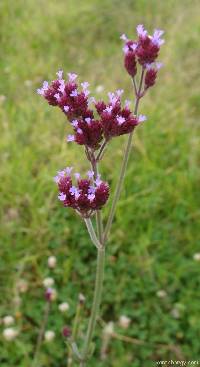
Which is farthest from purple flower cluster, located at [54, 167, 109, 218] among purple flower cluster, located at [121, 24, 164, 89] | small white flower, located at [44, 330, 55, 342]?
small white flower, located at [44, 330, 55, 342]

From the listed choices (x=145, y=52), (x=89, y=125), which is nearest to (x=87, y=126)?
(x=89, y=125)

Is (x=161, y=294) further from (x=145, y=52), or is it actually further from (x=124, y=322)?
(x=145, y=52)

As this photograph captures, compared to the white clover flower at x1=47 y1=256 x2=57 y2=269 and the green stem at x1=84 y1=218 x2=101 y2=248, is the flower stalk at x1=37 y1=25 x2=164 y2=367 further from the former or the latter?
the white clover flower at x1=47 y1=256 x2=57 y2=269

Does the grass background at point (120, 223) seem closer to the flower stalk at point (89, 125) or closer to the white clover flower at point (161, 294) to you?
the white clover flower at point (161, 294)

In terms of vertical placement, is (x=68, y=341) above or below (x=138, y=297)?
below

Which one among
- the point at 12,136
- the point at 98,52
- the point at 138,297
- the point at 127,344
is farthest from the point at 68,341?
the point at 98,52

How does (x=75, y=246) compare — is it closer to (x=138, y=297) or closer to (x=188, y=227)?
(x=138, y=297)

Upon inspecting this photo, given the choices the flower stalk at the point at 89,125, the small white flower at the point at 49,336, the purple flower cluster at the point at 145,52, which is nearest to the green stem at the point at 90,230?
the flower stalk at the point at 89,125
